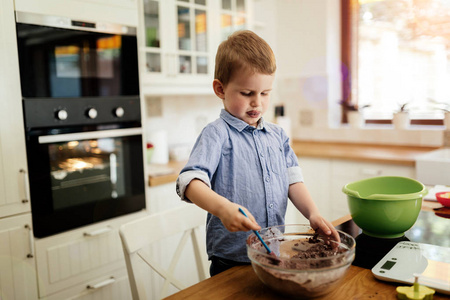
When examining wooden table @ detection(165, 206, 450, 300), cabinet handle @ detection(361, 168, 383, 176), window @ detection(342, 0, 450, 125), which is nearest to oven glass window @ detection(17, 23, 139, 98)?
wooden table @ detection(165, 206, 450, 300)

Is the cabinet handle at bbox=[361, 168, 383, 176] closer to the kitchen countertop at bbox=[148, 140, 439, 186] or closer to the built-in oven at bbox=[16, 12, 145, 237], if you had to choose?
the kitchen countertop at bbox=[148, 140, 439, 186]

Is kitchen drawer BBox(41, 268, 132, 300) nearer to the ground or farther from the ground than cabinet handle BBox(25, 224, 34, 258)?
nearer to the ground

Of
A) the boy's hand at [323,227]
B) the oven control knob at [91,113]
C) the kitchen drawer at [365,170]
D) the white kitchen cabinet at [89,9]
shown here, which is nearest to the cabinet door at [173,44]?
the white kitchen cabinet at [89,9]

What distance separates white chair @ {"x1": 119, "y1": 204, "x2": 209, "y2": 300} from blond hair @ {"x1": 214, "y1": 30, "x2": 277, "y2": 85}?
454 millimetres

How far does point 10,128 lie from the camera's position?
158 cm

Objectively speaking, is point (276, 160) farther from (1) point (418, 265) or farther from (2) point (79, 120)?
(2) point (79, 120)

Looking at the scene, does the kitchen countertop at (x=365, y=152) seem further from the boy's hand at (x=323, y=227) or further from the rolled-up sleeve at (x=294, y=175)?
the boy's hand at (x=323, y=227)

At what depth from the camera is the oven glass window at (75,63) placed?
64.3 inches

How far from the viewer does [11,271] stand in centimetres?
160

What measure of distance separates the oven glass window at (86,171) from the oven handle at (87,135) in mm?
22

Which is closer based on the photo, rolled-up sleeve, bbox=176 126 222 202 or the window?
rolled-up sleeve, bbox=176 126 222 202

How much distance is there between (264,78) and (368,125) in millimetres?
2525

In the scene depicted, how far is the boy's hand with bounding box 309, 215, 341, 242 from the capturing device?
894 millimetres

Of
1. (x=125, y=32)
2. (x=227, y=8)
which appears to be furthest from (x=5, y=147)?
(x=227, y=8)
